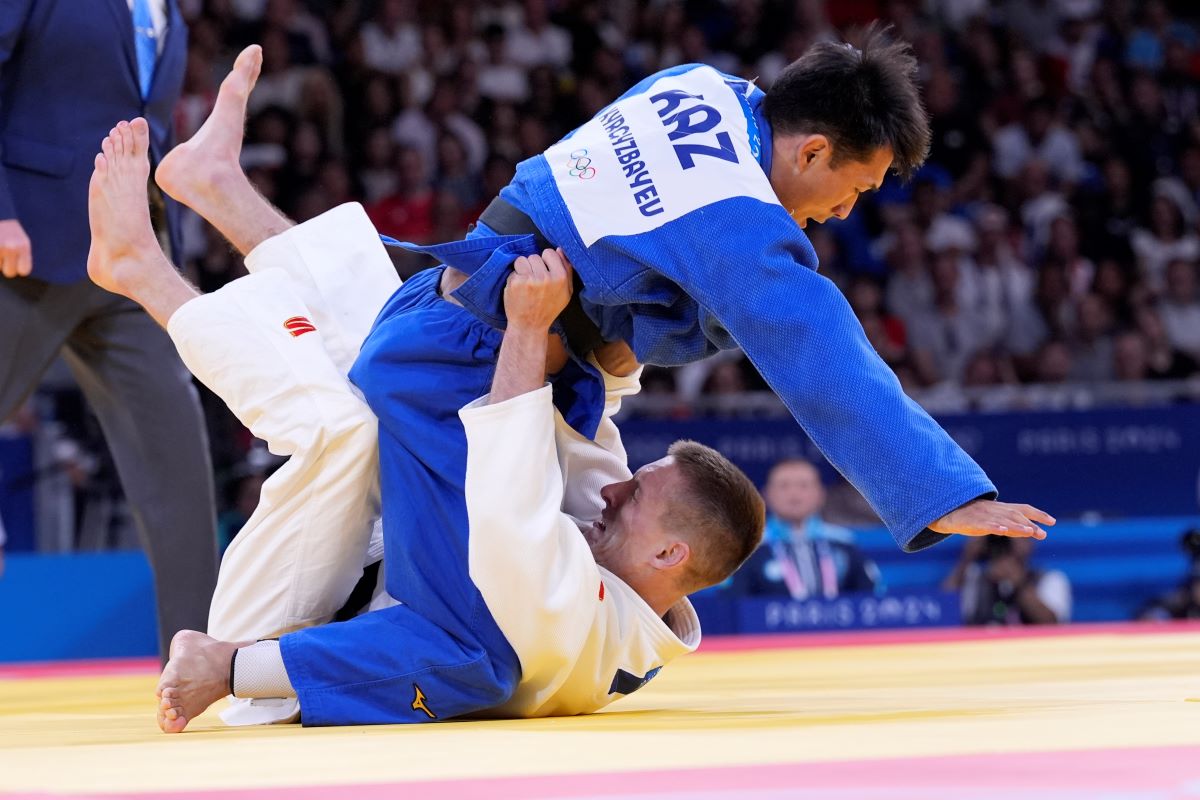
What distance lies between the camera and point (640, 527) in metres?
2.36

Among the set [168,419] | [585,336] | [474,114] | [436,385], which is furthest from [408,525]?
[474,114]

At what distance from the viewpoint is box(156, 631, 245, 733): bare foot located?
2102mm

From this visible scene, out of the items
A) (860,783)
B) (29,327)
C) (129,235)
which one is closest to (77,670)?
(29,327)

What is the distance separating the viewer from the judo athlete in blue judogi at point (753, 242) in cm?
209

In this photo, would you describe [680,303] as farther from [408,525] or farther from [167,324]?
[167,324]

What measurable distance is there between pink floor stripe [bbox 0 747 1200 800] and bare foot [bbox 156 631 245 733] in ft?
2.57

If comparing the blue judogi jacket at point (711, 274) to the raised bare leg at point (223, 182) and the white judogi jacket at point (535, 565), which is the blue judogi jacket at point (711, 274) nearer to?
the white judogi jacket at point (535, 565)

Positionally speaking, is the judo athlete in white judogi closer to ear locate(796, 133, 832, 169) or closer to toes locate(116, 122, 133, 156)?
toes locate(116, 122, 133, 156)

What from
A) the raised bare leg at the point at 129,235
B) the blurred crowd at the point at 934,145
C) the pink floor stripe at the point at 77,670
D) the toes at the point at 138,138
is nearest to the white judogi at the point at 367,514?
the raised bare leg at the point at 129,235

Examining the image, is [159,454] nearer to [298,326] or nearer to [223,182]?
[223,182]

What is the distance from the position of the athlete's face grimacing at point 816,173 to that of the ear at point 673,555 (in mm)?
575

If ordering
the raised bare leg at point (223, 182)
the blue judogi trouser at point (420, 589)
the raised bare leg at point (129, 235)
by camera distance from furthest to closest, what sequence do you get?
the raised bare leg at point (223, 182) < the raised bare leg at point (129, 235) < the blue judogi trouser at point (420, 589)

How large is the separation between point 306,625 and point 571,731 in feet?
2.07

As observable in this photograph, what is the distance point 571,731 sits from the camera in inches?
74.3
